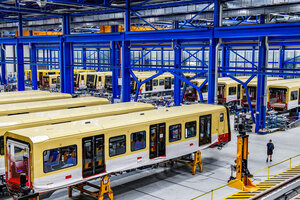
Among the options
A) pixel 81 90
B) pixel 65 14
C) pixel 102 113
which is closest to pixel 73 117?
pixel 102 113

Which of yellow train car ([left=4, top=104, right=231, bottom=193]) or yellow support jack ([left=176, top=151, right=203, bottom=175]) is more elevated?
yellow train car ([left=4, top=104, right=231, bottom=193])

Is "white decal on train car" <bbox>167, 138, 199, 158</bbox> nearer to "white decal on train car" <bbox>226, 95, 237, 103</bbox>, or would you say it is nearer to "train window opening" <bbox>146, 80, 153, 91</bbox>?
"white decal on train car" <bbox>226, 95, 237, 103</bbox>

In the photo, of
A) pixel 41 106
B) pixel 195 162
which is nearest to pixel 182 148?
pixel 195 162

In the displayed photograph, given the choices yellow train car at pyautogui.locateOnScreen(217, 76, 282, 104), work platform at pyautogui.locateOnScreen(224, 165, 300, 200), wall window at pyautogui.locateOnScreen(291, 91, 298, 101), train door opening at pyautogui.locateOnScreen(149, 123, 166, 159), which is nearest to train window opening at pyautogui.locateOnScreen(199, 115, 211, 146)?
train door opening at pyautogui.locateOnScreen(149, 123, 166, 159)

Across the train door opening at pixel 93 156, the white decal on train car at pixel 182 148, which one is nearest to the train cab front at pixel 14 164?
the train door opening at pixel 93 156

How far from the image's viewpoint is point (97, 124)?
13492 mm

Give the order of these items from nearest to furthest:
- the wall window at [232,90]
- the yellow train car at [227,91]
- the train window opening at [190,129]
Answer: the train window opening at [190,129], the yellow train car at [227,91], the wall window at [232,90]

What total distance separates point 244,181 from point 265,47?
492 inches

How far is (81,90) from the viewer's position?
4762cm

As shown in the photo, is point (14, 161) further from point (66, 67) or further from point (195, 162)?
point (66, 67)

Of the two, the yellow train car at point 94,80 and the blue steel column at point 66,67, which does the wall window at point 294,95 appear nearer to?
the blue steel column at point 66,67

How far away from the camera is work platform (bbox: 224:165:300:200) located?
13.9 meters

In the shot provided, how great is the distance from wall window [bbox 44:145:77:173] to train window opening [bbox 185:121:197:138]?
232 inches

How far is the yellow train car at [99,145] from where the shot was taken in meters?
11.4
